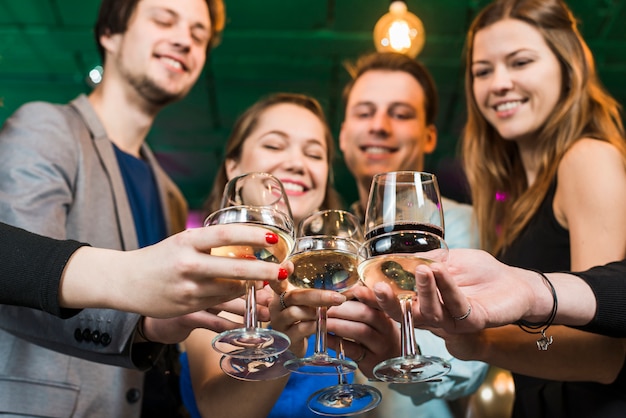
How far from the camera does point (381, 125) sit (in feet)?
8.42

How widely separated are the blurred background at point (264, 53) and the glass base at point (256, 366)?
3904 millimetres

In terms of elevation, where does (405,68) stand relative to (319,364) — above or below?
above

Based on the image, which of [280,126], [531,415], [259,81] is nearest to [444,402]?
[531,415]

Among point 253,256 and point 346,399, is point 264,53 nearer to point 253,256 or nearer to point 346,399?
point 346,399

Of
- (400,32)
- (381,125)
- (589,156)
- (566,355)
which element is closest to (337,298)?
(566,355)

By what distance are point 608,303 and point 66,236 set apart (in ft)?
4.26

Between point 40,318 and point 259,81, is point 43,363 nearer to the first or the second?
point 40,318

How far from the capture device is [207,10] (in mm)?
2652

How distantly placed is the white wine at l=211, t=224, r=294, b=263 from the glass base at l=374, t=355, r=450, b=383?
24 cm

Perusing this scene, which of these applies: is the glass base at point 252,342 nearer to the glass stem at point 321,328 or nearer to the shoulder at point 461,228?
the glass stem at point 321,328

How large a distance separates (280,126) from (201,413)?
2.83 feet

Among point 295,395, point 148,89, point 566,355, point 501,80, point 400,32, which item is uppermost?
point 400,32

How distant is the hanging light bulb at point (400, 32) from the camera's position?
4039 millimetres

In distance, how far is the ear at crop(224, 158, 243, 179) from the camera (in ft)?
7.01
